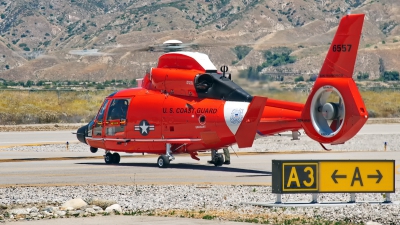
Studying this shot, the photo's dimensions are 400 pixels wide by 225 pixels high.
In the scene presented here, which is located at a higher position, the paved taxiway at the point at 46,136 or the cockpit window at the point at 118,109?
the cockpit window at the point at 118,109

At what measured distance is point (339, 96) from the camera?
2525 centimetres

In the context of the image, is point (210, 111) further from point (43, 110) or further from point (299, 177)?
point (43, 110)

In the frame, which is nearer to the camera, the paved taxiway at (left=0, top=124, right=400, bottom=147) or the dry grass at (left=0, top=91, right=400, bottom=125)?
the paved taxiway at (left=0, top=124, right=400, bottom=147)

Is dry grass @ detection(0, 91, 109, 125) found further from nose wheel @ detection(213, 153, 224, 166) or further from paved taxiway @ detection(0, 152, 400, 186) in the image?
nose wheel @ detection(213, 153, 224, 166)

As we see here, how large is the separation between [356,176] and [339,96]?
5.30 metres

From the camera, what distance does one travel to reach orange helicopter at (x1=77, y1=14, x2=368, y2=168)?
997 inches

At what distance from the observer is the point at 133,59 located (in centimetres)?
15750

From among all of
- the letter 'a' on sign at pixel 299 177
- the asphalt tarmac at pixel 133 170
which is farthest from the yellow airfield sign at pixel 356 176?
the asphalt tarmac at pixel 133 170

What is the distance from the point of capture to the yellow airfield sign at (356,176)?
794 inches

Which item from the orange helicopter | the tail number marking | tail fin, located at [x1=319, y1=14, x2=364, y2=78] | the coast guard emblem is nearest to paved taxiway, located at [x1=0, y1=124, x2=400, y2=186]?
the orange helicopter

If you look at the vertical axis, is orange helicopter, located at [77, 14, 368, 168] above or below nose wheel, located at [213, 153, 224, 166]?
above

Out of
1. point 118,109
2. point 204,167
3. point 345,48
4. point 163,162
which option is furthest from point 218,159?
point 345,48

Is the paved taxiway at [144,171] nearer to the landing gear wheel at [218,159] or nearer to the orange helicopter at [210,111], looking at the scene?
the landing gear wheel at [218,159]

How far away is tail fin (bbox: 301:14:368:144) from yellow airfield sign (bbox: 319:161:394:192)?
168 inches
